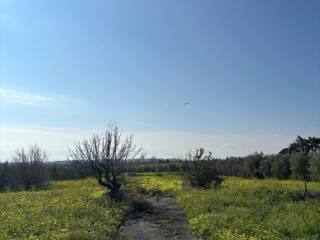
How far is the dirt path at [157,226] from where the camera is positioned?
20.6 metres

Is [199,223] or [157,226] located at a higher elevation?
[199,223]

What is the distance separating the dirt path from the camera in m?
20.6

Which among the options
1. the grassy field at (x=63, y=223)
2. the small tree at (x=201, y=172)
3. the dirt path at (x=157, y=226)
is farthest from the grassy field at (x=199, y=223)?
the small tree at (x=201, y=172)

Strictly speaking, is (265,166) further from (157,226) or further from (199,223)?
(199,223)

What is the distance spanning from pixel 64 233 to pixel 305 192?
26.3m

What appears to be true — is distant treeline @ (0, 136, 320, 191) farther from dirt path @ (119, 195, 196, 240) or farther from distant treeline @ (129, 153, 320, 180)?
dirt path @ (119, 195, 196, 240)

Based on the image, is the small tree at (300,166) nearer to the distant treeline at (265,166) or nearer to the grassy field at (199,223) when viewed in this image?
the distant treeline at (265,166)

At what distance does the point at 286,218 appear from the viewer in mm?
21172

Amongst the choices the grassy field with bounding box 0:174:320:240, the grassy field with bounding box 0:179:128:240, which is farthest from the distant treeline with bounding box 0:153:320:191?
the grassy field with bounding box 0:179:128:240

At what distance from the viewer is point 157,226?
79.1 feet

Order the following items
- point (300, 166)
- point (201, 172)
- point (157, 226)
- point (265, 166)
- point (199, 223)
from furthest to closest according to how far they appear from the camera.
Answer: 1. point (265, 166)
2. point (300, 166)
3. point (201, 172)
4. point (157, 226)
5. point (199, 223)

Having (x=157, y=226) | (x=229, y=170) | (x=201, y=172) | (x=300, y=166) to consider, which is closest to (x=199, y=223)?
(x=157, y=226)

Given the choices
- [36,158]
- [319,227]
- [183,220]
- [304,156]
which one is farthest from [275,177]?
[319,227]

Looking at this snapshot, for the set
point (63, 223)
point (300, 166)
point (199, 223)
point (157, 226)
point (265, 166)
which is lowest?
point (157, 226)
